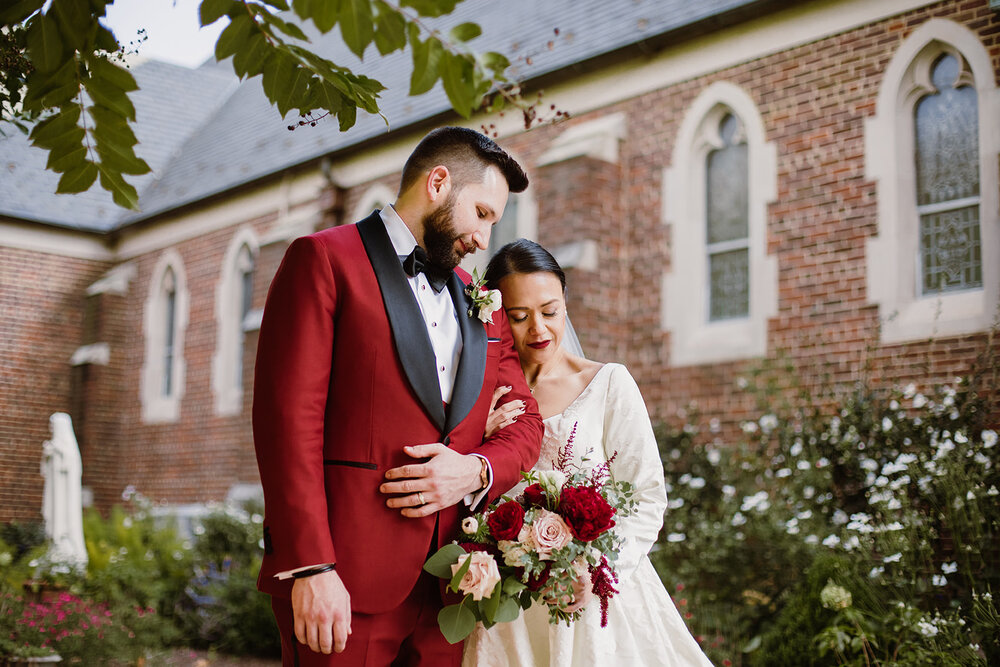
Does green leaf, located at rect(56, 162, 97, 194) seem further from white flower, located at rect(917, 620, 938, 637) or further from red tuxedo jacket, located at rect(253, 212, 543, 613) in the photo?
white flower, located at rect(917, 620, 938, 637)

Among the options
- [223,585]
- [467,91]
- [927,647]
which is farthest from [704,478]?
[467,91]

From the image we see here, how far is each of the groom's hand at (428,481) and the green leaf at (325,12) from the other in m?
1.10

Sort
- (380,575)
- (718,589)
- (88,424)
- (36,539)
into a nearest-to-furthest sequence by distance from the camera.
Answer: (380,575) < (718,589) < (36,539) < (88,424)

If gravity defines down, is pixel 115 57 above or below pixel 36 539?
above

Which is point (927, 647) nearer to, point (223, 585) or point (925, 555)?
point (925, 555)

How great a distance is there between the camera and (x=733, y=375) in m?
9.30

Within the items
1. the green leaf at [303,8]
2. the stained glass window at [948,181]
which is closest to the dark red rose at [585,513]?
the green leaf at [303,8]

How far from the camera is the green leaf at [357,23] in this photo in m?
1.98

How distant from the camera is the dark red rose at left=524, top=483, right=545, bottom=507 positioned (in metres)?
2.80

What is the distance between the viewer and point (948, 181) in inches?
327

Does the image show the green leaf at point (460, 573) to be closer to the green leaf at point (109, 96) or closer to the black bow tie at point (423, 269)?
the black bow tie at point (423, 269)

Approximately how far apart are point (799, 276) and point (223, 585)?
6.64 m

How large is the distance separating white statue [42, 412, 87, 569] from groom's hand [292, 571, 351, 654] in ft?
26.9

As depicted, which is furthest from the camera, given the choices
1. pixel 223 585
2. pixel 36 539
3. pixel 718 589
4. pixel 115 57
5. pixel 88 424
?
pixel 88 424
